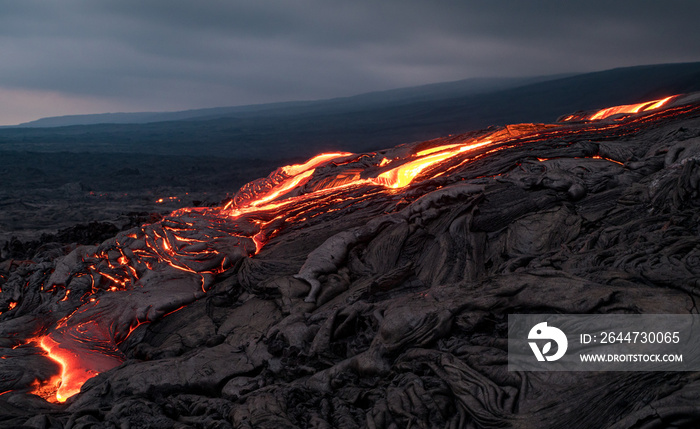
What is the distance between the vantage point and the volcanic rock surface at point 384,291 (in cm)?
267

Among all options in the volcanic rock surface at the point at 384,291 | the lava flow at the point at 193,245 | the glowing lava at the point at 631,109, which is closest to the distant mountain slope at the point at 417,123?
the glowing lava at the point at 631,109

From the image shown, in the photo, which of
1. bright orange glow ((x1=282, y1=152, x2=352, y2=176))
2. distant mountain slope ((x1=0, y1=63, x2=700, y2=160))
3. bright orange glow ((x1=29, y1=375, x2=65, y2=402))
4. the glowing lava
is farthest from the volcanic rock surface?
distant mountain slope ((x1=0, y1=63, x2=700, y2=160))

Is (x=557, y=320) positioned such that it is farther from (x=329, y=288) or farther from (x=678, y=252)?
(x=329, y=288)

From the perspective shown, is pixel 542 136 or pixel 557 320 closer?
pixel 557 320

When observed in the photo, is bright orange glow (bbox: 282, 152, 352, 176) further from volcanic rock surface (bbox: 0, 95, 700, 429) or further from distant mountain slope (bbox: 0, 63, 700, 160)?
distant mountain slope (bbox: 0, 63, 700, 160)

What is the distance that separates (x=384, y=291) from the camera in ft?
14.4

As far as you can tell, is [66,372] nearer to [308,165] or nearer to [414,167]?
[414,167]

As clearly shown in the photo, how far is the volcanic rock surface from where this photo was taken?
267cm

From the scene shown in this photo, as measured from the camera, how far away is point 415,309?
3.29 meters

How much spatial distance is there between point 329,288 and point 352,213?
4.74 feet

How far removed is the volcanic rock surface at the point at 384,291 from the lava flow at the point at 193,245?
0.10 ft

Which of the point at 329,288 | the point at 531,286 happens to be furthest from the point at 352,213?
the point at 531,286

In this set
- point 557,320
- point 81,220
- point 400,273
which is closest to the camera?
point 557,320

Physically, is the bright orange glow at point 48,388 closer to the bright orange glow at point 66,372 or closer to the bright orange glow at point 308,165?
the bright orange glow at point 66,372
